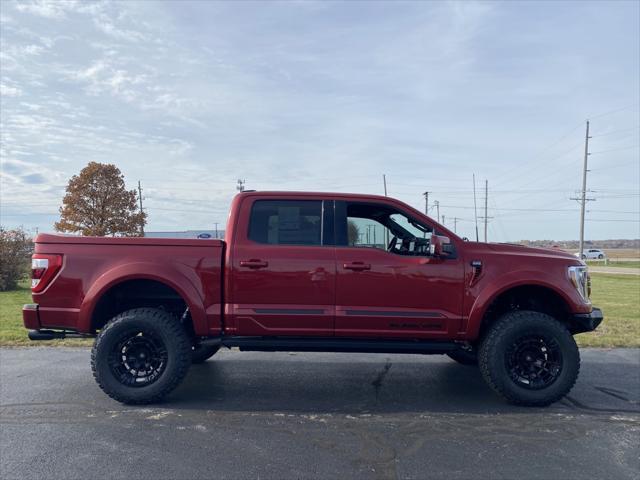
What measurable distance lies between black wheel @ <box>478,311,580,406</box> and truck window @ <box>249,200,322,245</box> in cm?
200

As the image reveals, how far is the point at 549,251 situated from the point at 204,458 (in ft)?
12.6

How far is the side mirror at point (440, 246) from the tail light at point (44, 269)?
3.60 m

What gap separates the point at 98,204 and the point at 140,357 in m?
25.6

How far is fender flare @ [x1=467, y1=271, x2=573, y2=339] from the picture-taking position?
4.96 meters

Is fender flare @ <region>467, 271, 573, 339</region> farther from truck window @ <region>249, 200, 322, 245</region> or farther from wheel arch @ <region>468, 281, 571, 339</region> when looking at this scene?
truck window @ <region>249, 200, 322, 245</region>

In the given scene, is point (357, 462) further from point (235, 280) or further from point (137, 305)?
point (137, 305)

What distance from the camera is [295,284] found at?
4.96m

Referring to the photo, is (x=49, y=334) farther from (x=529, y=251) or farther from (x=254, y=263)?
(x=529, y=251)

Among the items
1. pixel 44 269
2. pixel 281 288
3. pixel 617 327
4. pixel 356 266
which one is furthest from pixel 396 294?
pixel 617 327

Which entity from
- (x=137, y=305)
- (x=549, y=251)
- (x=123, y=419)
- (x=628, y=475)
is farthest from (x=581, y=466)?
(x=137, y=305)

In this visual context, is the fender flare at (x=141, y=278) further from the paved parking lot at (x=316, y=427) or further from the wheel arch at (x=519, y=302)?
the wheel arch at (x=519, y=302)

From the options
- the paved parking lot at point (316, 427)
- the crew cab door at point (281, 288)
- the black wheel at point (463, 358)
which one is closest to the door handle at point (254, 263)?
the crew cab door at point (281, 288)

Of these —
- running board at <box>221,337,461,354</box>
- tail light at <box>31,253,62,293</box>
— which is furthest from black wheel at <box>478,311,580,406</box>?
tail light at <box>31,253,62,293</box>

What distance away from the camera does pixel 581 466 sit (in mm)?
3592
